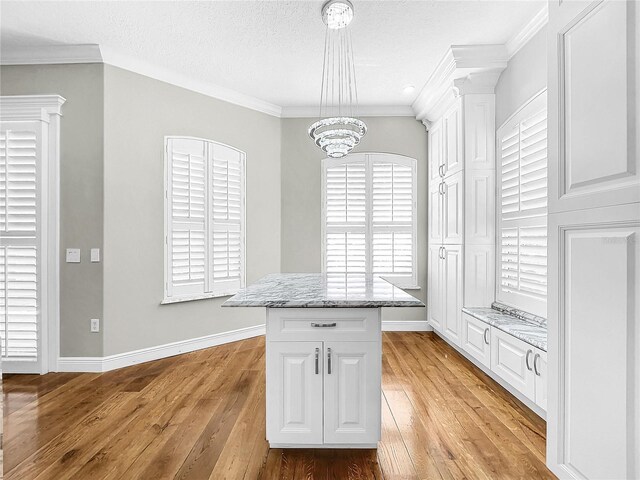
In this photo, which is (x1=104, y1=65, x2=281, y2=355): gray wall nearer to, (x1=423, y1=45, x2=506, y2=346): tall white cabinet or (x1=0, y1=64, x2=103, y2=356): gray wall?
(x1=0, y1=64, x2=103, y2=356): gray wall

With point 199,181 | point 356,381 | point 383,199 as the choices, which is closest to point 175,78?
point 199,181

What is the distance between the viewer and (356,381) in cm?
210

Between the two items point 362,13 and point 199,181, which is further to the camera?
point 199,181

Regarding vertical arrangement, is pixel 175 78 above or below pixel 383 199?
above

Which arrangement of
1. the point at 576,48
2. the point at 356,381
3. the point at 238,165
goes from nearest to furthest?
1. the point at 576,48
2. the point at 356,381
3. the point at 238,165

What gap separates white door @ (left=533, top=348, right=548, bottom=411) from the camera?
2.44m

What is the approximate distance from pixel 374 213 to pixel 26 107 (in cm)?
389

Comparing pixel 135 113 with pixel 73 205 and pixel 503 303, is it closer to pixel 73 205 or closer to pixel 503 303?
pixel 73 205

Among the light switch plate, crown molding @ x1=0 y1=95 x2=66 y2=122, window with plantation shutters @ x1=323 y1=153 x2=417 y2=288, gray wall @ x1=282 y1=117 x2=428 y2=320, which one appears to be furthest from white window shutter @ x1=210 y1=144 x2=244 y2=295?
crown molding @ x1=0 y1=95 x2=66 y2=122

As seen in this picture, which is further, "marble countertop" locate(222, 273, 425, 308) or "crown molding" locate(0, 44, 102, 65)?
"crown molding" locate(0, 44, 102, 65)

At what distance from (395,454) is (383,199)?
3436 millimetres

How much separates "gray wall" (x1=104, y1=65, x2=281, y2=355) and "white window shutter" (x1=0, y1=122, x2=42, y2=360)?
2.01 ft

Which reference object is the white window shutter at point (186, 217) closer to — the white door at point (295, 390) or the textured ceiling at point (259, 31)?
the textured ceiling at point (259, 31)

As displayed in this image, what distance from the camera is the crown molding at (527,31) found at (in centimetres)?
284
